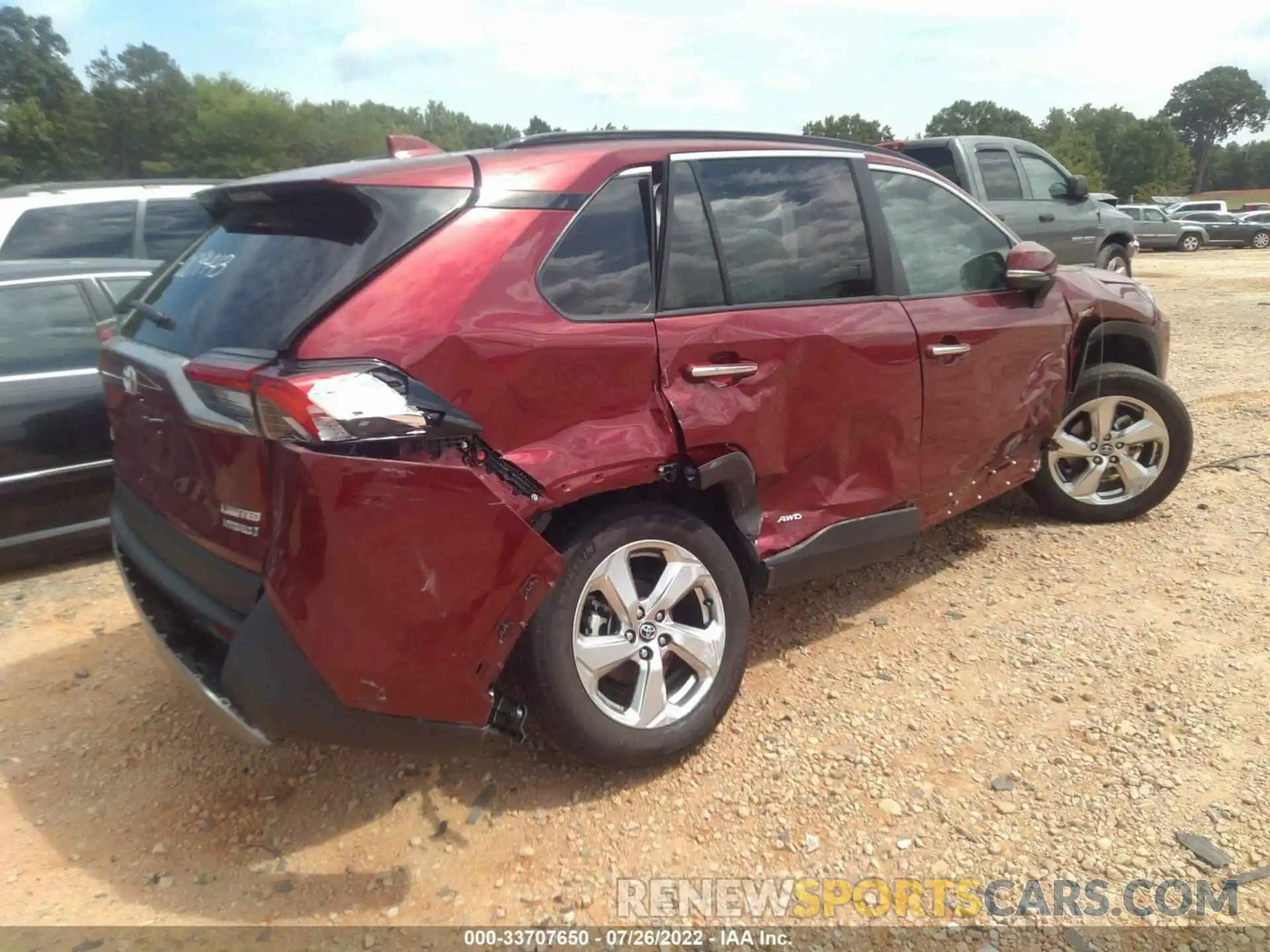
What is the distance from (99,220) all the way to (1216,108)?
12730 centimetres

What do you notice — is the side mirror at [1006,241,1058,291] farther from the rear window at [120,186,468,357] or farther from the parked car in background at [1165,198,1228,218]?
the parked car in background at [1165,198,1228,218]

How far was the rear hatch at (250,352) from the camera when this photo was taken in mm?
2133

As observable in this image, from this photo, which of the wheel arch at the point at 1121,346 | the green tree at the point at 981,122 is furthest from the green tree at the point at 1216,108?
the wheel arch at the point at 1121,346

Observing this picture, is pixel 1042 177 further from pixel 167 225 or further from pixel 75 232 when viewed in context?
pixel 75 232

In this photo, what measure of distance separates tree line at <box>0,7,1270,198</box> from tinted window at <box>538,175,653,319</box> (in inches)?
820

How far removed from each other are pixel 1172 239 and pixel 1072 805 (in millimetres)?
31286

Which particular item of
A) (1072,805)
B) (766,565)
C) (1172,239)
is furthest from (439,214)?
(1172,239)

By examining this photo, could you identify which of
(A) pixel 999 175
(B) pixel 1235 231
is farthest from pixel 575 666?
(B) pixel 1235 231

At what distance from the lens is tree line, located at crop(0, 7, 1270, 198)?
123ft

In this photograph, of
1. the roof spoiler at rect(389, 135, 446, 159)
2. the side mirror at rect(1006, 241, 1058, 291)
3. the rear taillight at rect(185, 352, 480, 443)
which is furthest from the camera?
the side mirror at rect(1006, 241, 1058, 291)

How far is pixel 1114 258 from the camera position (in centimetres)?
1137

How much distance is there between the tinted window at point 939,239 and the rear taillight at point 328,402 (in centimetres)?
207

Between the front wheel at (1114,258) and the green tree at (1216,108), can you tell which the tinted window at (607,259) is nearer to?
the front wheel at (1114,258)

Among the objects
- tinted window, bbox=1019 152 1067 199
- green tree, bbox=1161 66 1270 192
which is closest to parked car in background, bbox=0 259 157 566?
tinted window, bbox=1019 152 1067 199
